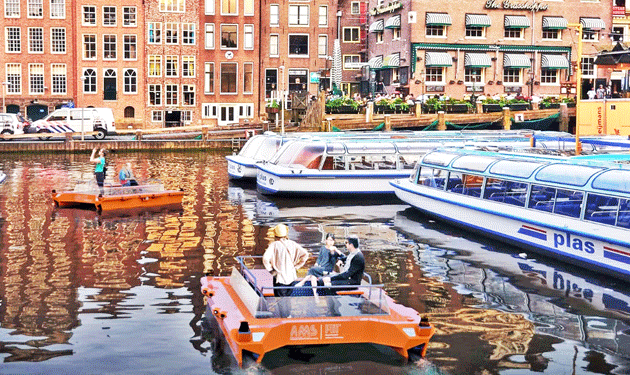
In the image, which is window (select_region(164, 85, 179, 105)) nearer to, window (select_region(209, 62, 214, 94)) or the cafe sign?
window (select_region(209, 62, 214, 94))

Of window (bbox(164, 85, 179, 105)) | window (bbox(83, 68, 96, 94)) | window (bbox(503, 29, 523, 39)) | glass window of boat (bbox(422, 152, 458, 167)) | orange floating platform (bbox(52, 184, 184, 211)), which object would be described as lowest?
orange floating platform (bbox(52, 184, 184, 211))

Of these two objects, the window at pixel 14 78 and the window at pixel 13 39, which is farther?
the window at pixel 14 78

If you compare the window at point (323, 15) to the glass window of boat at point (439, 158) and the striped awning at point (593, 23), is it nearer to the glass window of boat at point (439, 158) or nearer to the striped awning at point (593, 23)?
the striped awning at point (593, 23)

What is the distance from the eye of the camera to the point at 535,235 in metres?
22.4

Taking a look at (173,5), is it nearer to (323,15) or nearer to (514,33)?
(323,15)

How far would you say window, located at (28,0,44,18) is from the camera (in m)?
76.1

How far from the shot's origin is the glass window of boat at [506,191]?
24316 millimetres

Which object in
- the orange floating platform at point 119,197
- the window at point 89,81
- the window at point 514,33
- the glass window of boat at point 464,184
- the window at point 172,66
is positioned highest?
the window at point 514,33

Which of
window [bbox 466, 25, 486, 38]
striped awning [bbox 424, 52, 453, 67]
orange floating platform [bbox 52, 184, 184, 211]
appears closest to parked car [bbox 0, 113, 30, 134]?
striped awning [bbox 424, 52, 453, 67]

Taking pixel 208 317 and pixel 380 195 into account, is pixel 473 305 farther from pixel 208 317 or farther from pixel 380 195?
pixel 380 195

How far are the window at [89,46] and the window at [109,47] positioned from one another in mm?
854

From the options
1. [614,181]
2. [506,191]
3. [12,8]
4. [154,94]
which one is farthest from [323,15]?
[614,181]

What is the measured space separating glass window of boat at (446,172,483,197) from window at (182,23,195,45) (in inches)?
2096

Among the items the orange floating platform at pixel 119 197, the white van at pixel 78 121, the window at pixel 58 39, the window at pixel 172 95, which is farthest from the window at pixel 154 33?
the orange floating platform at pixel 119 197
